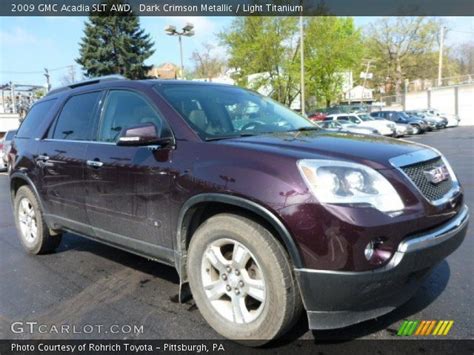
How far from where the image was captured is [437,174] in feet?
9.59

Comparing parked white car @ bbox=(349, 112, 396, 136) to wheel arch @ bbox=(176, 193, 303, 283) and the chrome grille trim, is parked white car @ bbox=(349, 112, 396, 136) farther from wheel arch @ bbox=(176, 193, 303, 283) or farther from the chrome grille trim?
wheel arch @ bbox=(176, 193, 303, 283)

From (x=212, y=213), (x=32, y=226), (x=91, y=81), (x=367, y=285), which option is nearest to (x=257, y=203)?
(x=212, y=213)

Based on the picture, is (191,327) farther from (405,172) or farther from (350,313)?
(405,172)

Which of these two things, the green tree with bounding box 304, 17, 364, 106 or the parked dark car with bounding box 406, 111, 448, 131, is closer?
the parked dark car with bounding box 406, 111, 448, 131

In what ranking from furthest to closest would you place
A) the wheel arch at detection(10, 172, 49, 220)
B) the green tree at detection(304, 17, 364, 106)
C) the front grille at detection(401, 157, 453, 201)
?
the green tree at detection(304, 17, 364, 106), the wheel arch at detection(10, 172, 49, 220), the front grille at detection(401, 157, 453, 201)

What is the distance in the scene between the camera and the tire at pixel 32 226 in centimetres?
497

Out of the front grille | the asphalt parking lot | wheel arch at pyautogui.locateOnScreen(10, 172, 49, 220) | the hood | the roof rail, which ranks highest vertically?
the roof rail

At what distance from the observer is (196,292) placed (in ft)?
10.3

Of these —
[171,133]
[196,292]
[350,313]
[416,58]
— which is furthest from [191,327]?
[416,58]

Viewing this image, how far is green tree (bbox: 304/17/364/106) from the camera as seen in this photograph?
3600 cm

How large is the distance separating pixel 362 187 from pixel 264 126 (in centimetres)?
139

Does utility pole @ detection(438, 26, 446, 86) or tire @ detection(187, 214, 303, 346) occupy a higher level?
utility pole @ detection(438, 26, 446, 86)

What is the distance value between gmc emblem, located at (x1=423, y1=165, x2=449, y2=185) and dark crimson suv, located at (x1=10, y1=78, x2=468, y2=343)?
11mm

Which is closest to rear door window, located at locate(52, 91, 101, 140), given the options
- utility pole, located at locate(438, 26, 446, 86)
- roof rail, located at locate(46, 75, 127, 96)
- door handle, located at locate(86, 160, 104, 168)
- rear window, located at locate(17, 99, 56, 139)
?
roof rail, located at locate(46, 75, 127, 96)
